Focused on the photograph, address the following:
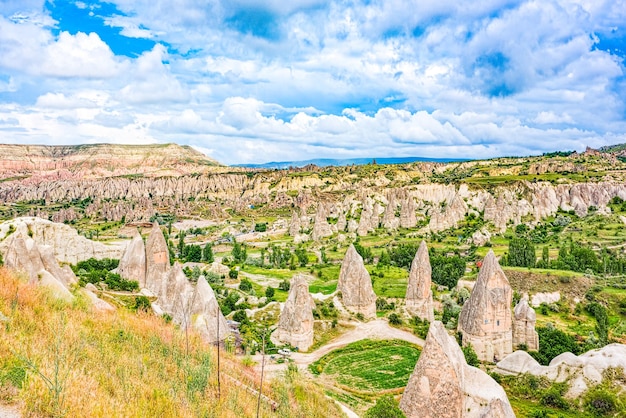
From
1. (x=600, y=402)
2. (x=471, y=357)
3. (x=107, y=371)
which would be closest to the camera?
(x=107, y=371)

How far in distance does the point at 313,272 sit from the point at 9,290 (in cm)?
5811

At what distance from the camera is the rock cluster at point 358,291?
45312 millimetres

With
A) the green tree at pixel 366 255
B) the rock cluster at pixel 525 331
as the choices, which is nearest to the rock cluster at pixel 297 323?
the rock cluster at pixel 525 331

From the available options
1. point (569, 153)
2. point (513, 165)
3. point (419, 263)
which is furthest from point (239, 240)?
point (569, 153)

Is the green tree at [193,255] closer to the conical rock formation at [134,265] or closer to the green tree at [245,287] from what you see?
the green tree at [245,287]

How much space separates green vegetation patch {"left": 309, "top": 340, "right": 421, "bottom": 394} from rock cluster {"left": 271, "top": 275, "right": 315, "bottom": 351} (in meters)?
2.52

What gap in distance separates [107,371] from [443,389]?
15.2 m

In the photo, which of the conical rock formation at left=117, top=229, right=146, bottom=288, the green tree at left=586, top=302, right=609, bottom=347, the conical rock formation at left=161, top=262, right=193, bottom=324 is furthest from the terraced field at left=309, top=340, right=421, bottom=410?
the conical rock formation at left=117, top=229, right=146, bottom=288

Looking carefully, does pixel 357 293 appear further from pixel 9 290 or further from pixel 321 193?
pixel 321 193

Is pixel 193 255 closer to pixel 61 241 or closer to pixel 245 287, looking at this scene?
pixel 245 287

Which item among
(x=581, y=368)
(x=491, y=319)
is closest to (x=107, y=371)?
(x=581, y=368)

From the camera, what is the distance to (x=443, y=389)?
19.7 m

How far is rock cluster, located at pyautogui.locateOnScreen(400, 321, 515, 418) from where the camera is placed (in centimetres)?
1961

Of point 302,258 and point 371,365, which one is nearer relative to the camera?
point 371,365
